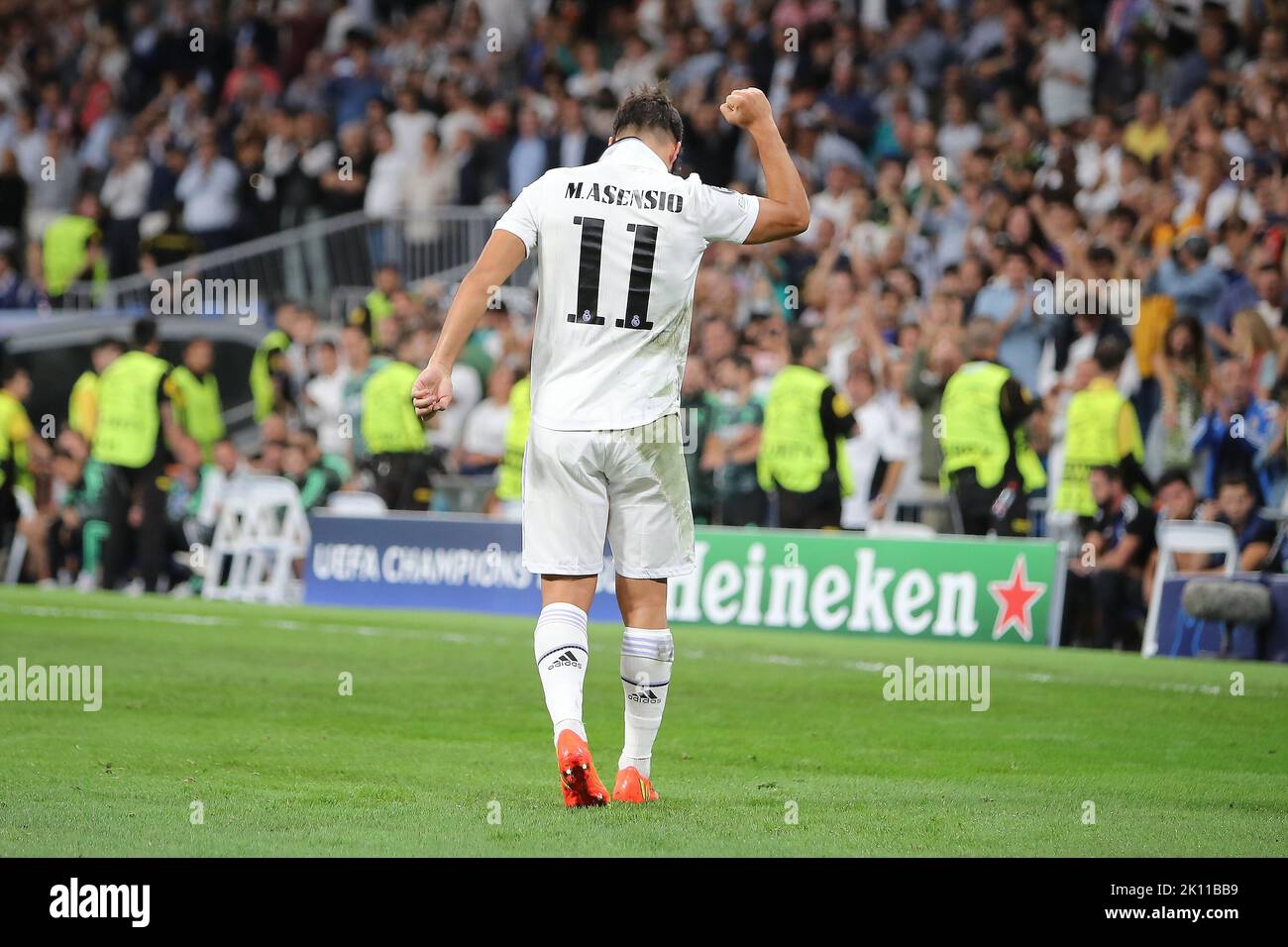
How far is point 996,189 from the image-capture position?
66.7 ft

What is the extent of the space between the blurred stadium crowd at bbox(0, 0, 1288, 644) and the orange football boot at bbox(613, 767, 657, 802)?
939cm

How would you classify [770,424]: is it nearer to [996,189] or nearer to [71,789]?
[996,189]

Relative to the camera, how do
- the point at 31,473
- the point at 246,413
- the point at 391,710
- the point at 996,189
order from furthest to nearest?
the point at 246,413 < the point at 31,473 < the point at 996,189 < the point at 391,710

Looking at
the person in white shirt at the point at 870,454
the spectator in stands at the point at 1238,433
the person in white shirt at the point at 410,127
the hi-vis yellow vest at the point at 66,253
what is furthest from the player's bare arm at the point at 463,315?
the hi-vis yellow vest at the point at 66,253

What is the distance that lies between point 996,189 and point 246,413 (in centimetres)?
1047

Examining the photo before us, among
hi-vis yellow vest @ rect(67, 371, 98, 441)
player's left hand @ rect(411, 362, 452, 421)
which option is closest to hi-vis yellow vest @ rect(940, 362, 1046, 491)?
hi-vis yellow vest @ rect(67, 371, 98, 441)

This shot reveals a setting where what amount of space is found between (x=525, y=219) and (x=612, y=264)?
1.19 ft

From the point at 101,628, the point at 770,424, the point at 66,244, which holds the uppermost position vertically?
the point at 66,244

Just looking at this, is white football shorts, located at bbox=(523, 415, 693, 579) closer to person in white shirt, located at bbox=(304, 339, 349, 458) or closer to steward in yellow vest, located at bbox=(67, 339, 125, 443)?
person in white shirt, located at bbox=(304, 339, 349, 458)

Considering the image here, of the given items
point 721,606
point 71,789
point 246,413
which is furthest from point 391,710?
point 246,413

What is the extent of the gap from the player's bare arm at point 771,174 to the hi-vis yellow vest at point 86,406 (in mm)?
16255

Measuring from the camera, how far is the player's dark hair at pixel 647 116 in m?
7.75

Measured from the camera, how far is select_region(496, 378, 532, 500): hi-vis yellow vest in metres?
19.4

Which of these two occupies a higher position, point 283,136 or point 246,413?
point 283,136
